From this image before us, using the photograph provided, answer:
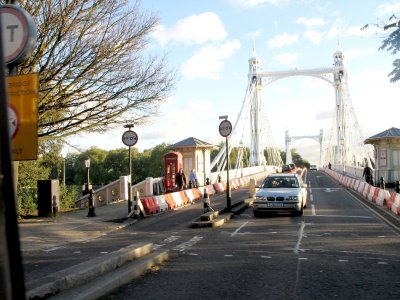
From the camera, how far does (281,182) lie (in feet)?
59.0

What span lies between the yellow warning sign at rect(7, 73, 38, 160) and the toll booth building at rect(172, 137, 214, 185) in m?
25.7

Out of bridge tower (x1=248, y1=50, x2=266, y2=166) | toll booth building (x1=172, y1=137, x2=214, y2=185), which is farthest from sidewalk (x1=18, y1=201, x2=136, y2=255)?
bridge tower (x1=248, y1=50, x2=266, y2=166)

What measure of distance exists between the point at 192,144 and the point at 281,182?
42.6 ft

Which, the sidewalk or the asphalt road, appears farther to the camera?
the sidewalk

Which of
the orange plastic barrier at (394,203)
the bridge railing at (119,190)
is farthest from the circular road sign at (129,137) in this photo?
the bridge railing at (119,190)

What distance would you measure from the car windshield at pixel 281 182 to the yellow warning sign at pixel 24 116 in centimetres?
1399

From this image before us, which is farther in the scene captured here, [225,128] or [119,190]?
[119,190]

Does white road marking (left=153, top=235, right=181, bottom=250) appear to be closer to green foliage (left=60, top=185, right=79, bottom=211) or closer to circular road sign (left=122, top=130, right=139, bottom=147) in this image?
circular road sign (left=122, top=130, right=139, bottom=147)

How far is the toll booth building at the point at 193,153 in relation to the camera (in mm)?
30625

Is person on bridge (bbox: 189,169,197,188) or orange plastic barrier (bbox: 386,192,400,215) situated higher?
person on bridge (bbox: 189,169,197,188)

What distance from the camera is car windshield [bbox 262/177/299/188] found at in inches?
699

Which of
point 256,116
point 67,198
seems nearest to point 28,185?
point 67,198

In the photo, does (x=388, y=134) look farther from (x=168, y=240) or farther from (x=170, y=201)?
(x=168, y=240)

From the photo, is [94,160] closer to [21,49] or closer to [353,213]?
[353,213]
